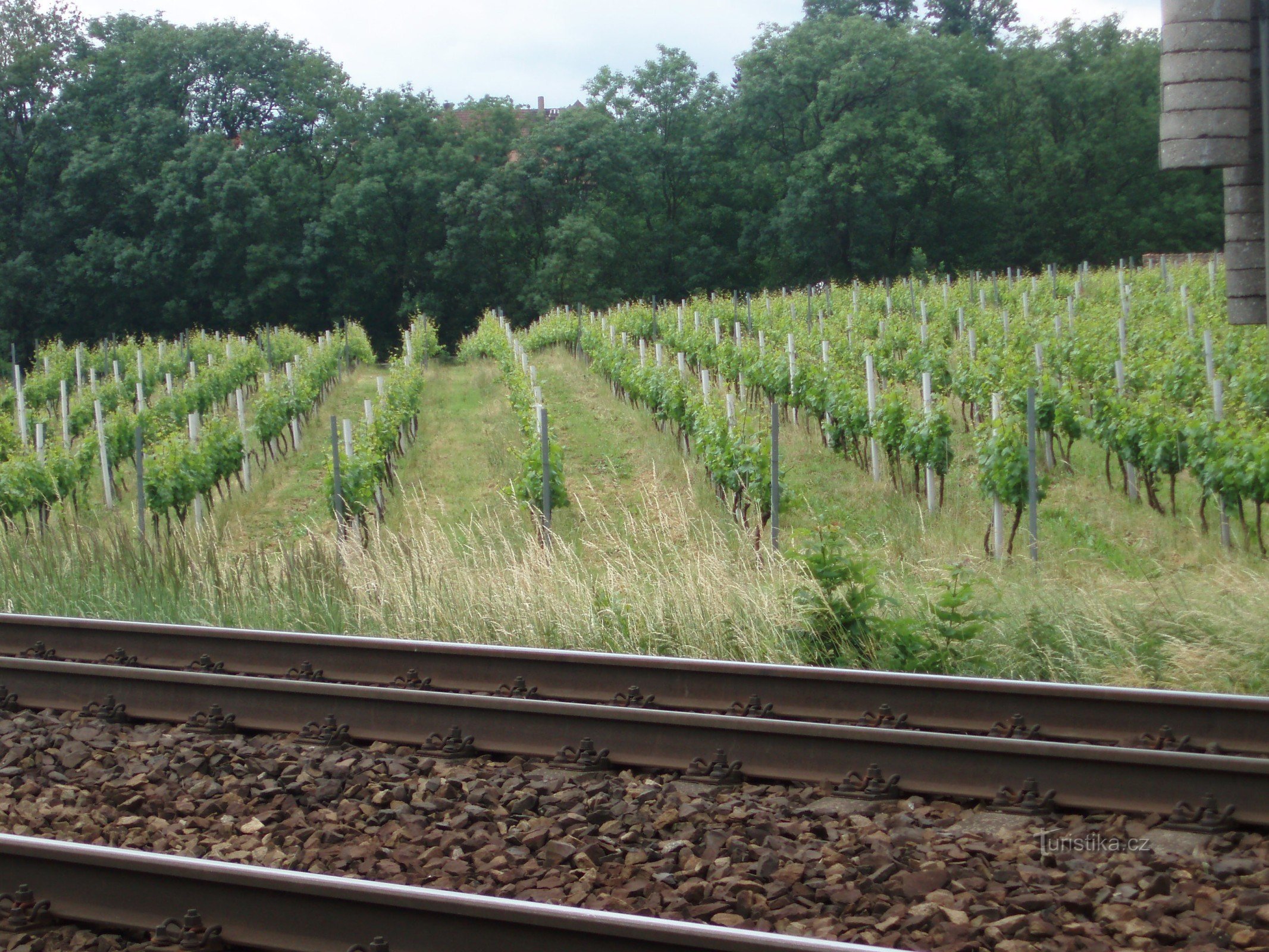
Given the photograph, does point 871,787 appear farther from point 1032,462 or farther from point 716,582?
point 1032,462

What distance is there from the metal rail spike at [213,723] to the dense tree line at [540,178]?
47.4 m

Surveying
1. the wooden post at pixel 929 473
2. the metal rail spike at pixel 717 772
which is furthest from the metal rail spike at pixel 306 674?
the wooden post at pixel 929 473

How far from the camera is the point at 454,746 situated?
5148mm

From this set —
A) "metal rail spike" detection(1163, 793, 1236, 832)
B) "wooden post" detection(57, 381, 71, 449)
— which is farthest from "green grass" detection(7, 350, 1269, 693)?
"wooden post" detection(57, 381, 71, 449)

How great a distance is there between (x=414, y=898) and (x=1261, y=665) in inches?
164

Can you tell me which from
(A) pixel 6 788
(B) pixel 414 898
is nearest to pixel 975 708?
(B) pixel 414 898

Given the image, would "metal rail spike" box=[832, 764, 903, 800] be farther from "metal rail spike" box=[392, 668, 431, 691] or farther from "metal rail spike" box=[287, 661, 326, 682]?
"metal rail spike" box=[287, 661, 326, 682]

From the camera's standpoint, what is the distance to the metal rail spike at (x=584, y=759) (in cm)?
491

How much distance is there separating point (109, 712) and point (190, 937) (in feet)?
8.76

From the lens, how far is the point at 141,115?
→ 5369 centimetres

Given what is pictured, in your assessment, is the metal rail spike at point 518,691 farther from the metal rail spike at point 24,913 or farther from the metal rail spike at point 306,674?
the metal rail spike at point 24,913

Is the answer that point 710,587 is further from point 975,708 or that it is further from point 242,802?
point 242,802

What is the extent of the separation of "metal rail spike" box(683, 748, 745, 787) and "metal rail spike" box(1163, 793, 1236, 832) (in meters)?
→ 1.49

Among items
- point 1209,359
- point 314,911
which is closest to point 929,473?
point 1209,359
